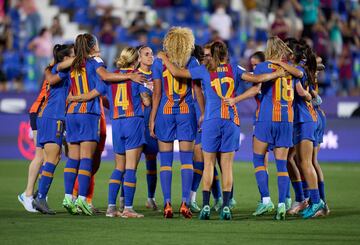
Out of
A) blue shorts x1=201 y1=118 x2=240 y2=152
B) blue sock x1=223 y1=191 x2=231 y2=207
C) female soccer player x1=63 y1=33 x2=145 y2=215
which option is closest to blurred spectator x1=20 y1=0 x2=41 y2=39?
female soccer player x1=63 y1=33 x2=145 y2=215

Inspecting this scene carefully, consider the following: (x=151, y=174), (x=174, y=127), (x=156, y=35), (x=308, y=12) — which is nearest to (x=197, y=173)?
(x=151, y=174)

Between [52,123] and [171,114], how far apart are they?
1766 mm

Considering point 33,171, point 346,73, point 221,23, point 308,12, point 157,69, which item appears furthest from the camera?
point 221,23

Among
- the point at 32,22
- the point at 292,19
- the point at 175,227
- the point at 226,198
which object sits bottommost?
the point at 175,227

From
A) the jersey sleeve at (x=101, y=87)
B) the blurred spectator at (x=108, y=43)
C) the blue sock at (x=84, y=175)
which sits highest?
the blurred spectator at (x=108, y=43)

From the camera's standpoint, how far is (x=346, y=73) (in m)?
24.2

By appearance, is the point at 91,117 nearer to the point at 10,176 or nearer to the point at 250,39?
the point at 10,176

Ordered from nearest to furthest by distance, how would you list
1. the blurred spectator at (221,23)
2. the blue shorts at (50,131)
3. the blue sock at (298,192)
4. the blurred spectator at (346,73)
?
the blue shorts at (50,131) → the blue sock at (298,192) → the blurred spectator at (346,73) → the blurred spectator at (221,23)

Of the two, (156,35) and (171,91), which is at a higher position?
(156,35)

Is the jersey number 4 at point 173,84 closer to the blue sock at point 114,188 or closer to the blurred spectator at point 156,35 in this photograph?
the blue sock at point 114,188

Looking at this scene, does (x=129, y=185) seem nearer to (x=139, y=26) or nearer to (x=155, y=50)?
(x=155, y=50)

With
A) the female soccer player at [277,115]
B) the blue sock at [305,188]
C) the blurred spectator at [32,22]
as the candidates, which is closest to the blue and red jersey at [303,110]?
the female soccer player at [277,115]

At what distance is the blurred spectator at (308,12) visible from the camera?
25.2m

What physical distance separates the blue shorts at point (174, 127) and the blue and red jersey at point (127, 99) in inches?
12.2
